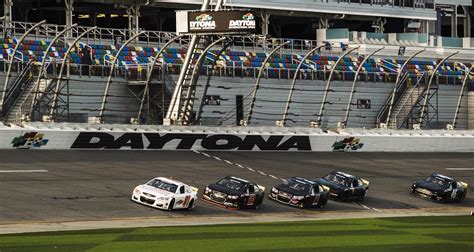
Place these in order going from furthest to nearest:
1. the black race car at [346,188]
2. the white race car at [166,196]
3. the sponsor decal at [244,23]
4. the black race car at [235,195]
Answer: the sponsor decal at [244,23] → the black race car at [346,188] → the black race car at [235,195] → the white race car at [166,196]

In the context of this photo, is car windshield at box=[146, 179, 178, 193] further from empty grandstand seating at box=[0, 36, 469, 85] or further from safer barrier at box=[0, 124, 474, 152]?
empty grandstand seating at box=[0, 36, 469, 85]

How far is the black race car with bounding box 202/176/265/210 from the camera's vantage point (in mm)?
49375

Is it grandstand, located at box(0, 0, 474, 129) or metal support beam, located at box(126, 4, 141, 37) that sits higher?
metal support beam, located at box(126, 4, 141, 37)

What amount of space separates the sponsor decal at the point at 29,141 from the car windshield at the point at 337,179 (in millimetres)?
13478

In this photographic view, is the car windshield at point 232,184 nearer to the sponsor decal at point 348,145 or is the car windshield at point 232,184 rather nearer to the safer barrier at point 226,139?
the safer barrier at point 226,139

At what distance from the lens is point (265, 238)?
3894cm

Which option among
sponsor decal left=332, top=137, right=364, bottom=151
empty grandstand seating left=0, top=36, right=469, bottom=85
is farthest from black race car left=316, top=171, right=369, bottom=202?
empty grandstand seating left=0, top=36, right=469, bottom=85

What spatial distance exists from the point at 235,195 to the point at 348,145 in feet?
76.5

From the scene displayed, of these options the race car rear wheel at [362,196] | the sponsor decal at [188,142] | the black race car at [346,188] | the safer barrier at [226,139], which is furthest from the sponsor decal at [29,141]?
the race car rear wheel at [362,196]

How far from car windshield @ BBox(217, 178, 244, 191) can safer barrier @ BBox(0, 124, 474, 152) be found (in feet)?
38.0

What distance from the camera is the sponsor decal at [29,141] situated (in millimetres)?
57656

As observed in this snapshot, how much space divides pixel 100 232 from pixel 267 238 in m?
5.25

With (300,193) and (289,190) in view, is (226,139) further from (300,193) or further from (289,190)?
(300,193)

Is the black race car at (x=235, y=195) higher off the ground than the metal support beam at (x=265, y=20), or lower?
lower
